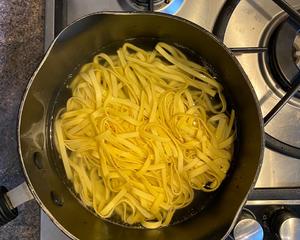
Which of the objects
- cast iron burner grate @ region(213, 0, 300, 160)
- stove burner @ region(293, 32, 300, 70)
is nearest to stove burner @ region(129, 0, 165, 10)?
cast iron burner grate @ region(213, 0, 300, 160)

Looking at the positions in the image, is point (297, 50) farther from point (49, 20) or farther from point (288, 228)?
point (49, 20)

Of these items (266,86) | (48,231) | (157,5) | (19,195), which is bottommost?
(48,231)

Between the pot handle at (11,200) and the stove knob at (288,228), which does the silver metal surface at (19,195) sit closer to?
the pot handle at (11,200)

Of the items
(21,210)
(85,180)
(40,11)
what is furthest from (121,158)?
(40,11)

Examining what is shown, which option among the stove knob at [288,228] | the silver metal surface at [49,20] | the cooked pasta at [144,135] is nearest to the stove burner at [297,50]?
the cooked pasta at [144,135]

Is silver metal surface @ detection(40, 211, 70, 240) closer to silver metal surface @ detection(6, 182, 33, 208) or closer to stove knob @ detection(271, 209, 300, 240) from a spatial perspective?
silver metal surface @ detection(6, 182, 33, 208)

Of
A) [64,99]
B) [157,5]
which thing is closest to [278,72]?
[157,5]
